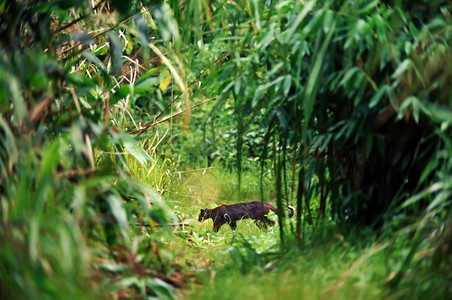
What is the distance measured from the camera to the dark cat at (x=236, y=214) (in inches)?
192

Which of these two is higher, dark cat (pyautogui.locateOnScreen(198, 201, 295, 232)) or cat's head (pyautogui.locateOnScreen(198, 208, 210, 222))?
dark cat (pyautogui.locateOnScreen(198, 201, 295, 232))

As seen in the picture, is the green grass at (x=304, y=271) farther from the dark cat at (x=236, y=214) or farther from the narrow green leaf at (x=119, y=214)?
the dark cat at (x=236, y=214)

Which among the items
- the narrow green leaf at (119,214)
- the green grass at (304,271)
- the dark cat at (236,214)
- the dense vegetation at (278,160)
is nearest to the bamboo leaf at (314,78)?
the dense vegetation at (278,160)

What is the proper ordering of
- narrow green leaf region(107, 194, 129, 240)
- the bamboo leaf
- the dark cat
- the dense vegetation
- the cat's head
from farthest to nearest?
the cat's head → the dark cat → the bamboo leaf → narrow green leaf region(107, 194, 129, 240) → the dense vegetation

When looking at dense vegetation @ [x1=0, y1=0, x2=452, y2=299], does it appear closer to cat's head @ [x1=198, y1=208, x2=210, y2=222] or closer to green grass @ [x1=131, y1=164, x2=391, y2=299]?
green grass @ [x1=131, y1=164, x2=391, y2=299]

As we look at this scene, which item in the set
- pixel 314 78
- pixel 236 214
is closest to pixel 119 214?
pixel 314 78

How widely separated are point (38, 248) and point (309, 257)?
1.15 metres

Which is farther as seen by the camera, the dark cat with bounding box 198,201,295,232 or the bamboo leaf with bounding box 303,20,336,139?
the dark cat with bounding box 198,201,295,232

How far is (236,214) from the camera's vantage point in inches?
195

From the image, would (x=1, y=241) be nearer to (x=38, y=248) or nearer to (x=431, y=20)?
(x=38, y=248)

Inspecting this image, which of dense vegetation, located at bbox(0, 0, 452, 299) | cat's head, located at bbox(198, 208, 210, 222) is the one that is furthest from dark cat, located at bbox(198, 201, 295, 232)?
dense vegetation, located at bbox(0, 0, 452, 299)

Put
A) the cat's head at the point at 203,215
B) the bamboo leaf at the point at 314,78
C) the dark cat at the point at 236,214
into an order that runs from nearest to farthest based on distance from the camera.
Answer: the bamboo leaf at the point at 314,78 → the dark cat at the point at 236,214 → the cat's head at the point at 203,215

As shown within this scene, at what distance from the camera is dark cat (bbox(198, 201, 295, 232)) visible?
16.0ft

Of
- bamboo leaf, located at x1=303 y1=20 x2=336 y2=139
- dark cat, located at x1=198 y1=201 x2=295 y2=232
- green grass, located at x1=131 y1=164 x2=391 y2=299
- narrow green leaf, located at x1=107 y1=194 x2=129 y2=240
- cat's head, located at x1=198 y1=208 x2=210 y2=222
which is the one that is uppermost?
bamboo leaf, located at x1=303 y1=20 x2=336 y2=139
